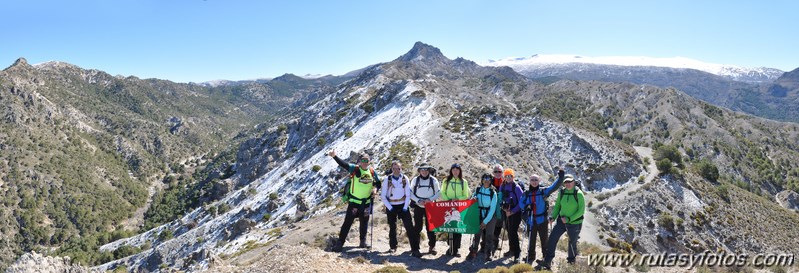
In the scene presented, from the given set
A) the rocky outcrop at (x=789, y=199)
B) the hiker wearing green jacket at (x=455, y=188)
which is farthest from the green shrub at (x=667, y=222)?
the rocky outcrop at (x=789, y=199)

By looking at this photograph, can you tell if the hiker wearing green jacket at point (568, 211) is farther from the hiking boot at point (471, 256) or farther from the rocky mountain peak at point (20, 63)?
the rocky mountain peak at point (20, 63)

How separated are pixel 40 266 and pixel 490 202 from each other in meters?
15.2

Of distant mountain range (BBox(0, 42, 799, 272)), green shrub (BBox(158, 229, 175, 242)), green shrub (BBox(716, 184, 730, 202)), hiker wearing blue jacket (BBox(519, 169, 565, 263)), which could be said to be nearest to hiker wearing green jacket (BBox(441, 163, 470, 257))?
hiker wearing blue jacket (BBox(519, 169, 565, 263))

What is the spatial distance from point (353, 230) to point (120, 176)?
13810 cm

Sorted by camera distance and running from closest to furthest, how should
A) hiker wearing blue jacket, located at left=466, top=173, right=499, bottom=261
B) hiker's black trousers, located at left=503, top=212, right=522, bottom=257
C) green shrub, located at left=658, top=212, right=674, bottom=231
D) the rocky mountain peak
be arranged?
hiker wearing blue jacket, located at left=466, top=173, right=499, bottom=261
hiker's black trousers, located at left=503, top=212, right=522, bottom=257
green shrub, located at left=658, top=212, right=674, bottom=231
the rocky mountain peak

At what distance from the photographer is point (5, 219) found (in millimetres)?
92625

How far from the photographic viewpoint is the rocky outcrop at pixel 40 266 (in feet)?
44.5

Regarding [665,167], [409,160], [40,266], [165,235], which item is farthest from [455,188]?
[165,235]

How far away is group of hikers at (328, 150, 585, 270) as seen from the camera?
12.0 m

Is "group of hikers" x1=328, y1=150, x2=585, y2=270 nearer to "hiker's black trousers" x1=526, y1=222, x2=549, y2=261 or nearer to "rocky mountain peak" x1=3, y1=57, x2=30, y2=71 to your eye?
"hiker's black trousers" x1=526, y1=222, x2=549, y2=261

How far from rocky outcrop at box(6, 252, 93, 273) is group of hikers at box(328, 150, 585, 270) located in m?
10.4

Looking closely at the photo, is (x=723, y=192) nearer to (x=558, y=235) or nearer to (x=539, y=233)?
(x=558, y=235)

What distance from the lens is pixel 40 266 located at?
14.2 meters

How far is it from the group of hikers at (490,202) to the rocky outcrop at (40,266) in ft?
34.1
